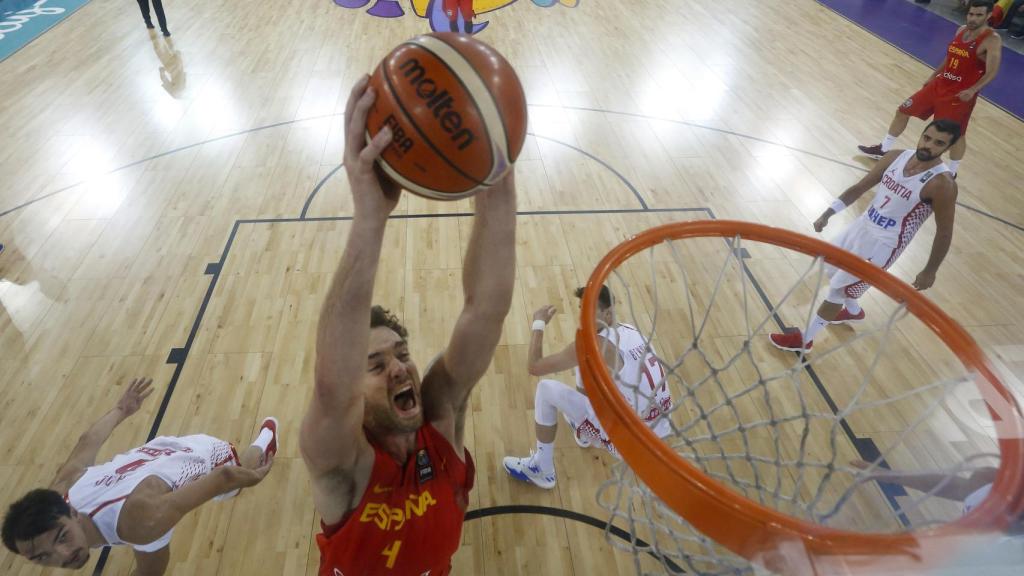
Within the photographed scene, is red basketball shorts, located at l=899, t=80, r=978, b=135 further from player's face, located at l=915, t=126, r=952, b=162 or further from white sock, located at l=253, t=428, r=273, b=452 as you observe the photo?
white sock, located at l=253, t=428, r=273, b=452

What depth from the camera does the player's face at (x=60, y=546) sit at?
2.05m

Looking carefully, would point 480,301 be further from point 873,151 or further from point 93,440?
point 873,151

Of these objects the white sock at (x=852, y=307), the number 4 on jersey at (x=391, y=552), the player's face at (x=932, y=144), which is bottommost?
the white sock at (x=852, y=307)

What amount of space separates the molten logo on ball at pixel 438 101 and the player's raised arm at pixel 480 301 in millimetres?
202

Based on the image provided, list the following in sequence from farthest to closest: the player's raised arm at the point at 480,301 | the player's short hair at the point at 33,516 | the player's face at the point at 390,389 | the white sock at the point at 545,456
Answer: the white sock at the point at 545,456
the player's short hair at the point at 33,516
the player's face at the point at 390,389
the player's raised arm at the point at 480,301

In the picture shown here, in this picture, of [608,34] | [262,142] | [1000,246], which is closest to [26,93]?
[262,142]

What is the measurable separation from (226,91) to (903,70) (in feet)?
28.6

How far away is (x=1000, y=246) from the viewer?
4.69 meters

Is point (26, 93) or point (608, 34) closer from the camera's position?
point (26, 93)

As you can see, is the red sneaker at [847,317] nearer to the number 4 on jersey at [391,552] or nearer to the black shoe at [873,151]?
the black shoe at [873,151]

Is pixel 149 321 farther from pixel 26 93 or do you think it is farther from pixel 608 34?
pixel 608 34

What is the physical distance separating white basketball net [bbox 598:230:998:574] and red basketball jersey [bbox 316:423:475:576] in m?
0.59

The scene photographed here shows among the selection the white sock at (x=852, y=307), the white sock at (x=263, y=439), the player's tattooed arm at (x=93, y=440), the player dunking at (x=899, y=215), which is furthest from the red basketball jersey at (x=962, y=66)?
the player's tattooed arm at (x=93, y=440)

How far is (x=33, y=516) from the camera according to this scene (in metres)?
2.07
